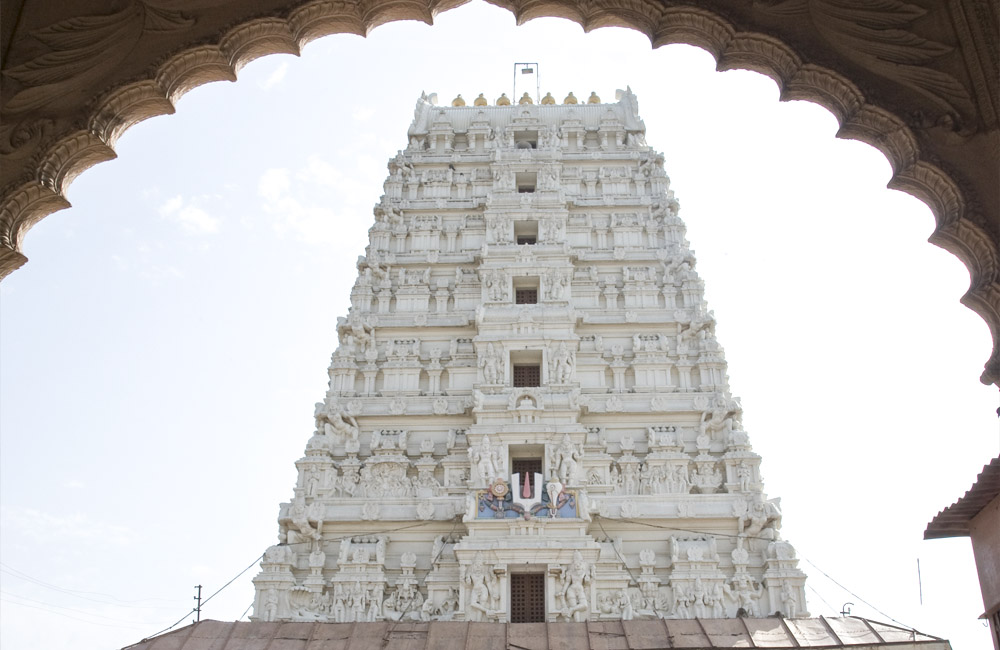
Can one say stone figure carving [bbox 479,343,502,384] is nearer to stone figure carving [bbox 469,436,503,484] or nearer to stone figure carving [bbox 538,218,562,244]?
stone figure carving [bbox 469,436,503,484]

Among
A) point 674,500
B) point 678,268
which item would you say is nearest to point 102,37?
point 674,500

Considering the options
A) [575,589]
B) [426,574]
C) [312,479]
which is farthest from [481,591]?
[312,479]

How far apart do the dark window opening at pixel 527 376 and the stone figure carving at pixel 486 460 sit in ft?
10.3

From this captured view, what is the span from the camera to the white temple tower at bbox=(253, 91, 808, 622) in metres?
22.5

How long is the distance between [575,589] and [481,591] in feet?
7.35

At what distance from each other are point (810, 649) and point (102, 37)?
628 inches

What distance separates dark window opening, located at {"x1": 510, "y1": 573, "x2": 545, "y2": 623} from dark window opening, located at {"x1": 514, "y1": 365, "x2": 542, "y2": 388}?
643 centimetres

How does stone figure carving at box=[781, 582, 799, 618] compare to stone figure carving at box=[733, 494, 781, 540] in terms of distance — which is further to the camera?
stone figure carving at box=[733, 494, 781, 540]

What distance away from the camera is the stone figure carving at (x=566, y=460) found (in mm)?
24047

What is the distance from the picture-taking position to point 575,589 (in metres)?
21.8

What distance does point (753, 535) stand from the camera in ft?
76.7

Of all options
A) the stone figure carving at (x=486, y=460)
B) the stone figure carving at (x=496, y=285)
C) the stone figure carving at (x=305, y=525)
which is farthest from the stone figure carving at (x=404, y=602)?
the stone figure carving at (x=496, y=285)


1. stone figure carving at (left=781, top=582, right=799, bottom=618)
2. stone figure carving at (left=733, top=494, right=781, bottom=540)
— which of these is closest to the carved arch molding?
stone figure carving at (left=781, top=582, right=799, bottom=618)

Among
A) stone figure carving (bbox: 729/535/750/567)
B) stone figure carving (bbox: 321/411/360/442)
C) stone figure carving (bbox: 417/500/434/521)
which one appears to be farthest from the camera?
stone figure carving (bbox: 321/411/360/442)
